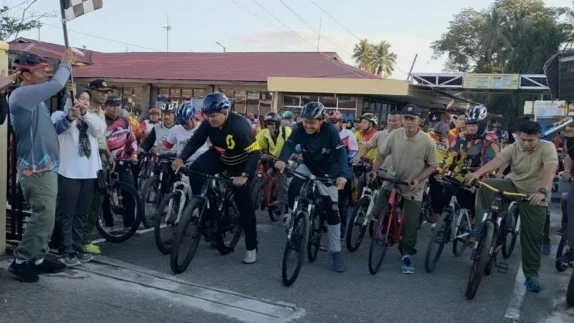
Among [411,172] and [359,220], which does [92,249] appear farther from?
[411,172]

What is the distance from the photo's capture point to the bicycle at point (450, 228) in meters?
6.80

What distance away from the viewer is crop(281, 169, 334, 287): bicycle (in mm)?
5848

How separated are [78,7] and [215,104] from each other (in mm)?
1727

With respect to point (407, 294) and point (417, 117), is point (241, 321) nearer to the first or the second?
point (407, 294)

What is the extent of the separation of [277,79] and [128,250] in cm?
2031

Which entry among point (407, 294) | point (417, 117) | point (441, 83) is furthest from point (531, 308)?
point (441, 83)

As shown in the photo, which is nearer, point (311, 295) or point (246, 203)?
point (311, 295)

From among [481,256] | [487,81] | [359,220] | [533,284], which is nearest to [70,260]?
[359,220]

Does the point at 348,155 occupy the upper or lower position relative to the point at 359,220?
upper

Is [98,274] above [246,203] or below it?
below

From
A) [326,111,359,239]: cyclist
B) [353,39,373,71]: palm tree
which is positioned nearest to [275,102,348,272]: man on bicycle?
[326,111,359,239]: cyclist

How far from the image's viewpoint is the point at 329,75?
27531mm

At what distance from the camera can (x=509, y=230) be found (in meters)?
6.96

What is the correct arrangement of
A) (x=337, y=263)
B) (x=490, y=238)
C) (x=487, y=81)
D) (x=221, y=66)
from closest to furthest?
(x=490, y=238), (x=337, y=263), (x=487, y=81), (x=221, y=66)
